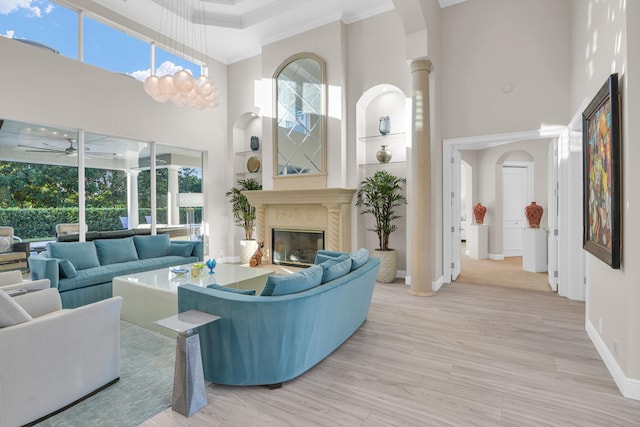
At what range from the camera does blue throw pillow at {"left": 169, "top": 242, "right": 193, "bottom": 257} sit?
5734 mm

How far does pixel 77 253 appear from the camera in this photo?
4586 mm

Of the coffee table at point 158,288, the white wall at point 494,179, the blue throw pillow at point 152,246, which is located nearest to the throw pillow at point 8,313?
the coffee table at point 158,288

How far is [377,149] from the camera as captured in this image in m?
6.17

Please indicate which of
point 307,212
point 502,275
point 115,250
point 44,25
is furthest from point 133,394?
point 502,275

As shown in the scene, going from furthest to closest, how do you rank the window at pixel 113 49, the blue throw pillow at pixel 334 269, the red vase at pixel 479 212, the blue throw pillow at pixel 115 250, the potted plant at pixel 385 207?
the red vase at pixel 479 212, the potted plant at pixel 385 207, the window at pixel 113 49, the blue throw pillow at pixel 115 250, the blue throw pillow at pixel 334 269

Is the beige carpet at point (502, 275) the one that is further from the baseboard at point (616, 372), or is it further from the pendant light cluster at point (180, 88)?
the pendant light cluster at point (180, 88)

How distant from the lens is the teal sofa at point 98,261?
4.07 metres

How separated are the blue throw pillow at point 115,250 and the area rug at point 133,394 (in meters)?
2.28

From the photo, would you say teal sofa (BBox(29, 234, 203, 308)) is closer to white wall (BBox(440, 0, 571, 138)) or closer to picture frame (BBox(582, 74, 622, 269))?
white wall (BBox(440, 0, 571, 138))

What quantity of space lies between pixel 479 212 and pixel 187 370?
7.24 meters

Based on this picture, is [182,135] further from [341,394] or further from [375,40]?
[341,394]

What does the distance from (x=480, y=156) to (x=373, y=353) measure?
22.1 feet

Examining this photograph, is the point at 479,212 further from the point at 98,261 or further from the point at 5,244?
the point at 5,244

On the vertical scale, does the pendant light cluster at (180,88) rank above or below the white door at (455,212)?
above
